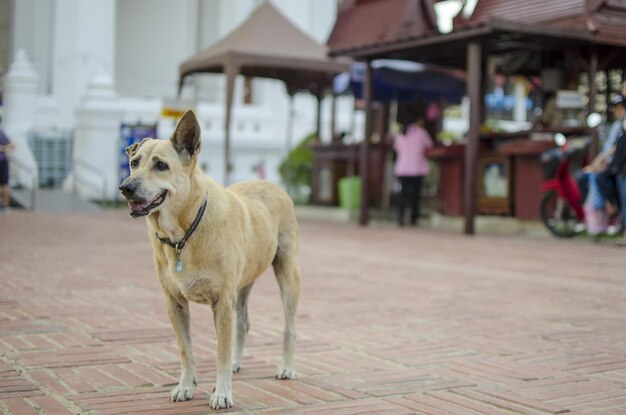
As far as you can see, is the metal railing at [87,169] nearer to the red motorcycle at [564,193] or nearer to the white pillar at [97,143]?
the white pillar at [97,143]

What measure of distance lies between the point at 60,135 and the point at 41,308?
18091mm

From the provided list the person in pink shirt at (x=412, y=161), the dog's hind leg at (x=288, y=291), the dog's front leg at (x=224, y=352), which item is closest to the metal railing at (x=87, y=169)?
the person in pink shirt at (x=412, y=161)

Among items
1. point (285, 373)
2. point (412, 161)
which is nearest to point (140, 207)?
point (285, 373)

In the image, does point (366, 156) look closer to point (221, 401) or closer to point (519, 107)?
point (221, 401)

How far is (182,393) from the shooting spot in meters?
3.72

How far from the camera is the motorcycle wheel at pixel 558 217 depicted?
1322cm

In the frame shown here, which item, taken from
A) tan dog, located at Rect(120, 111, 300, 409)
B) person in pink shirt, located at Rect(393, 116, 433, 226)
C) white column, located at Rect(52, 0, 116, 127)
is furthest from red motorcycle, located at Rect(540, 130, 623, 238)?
white column, located at Rect(52, 0, 116, 127)

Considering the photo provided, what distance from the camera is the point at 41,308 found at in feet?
19.6

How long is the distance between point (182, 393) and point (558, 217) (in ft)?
34.5

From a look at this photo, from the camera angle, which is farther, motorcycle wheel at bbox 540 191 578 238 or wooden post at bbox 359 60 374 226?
wooden post at bbox 359 60 374 226

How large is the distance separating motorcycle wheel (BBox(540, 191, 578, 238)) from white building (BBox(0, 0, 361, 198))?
10.1 meters

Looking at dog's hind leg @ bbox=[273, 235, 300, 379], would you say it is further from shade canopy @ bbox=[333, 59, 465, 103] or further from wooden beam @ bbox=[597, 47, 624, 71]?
shade canopy @ bbox=[333, 59, 465, 103]

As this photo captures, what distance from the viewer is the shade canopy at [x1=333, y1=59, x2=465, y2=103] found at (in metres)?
18.1

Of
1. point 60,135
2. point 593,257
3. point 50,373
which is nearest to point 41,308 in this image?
point 50,373
